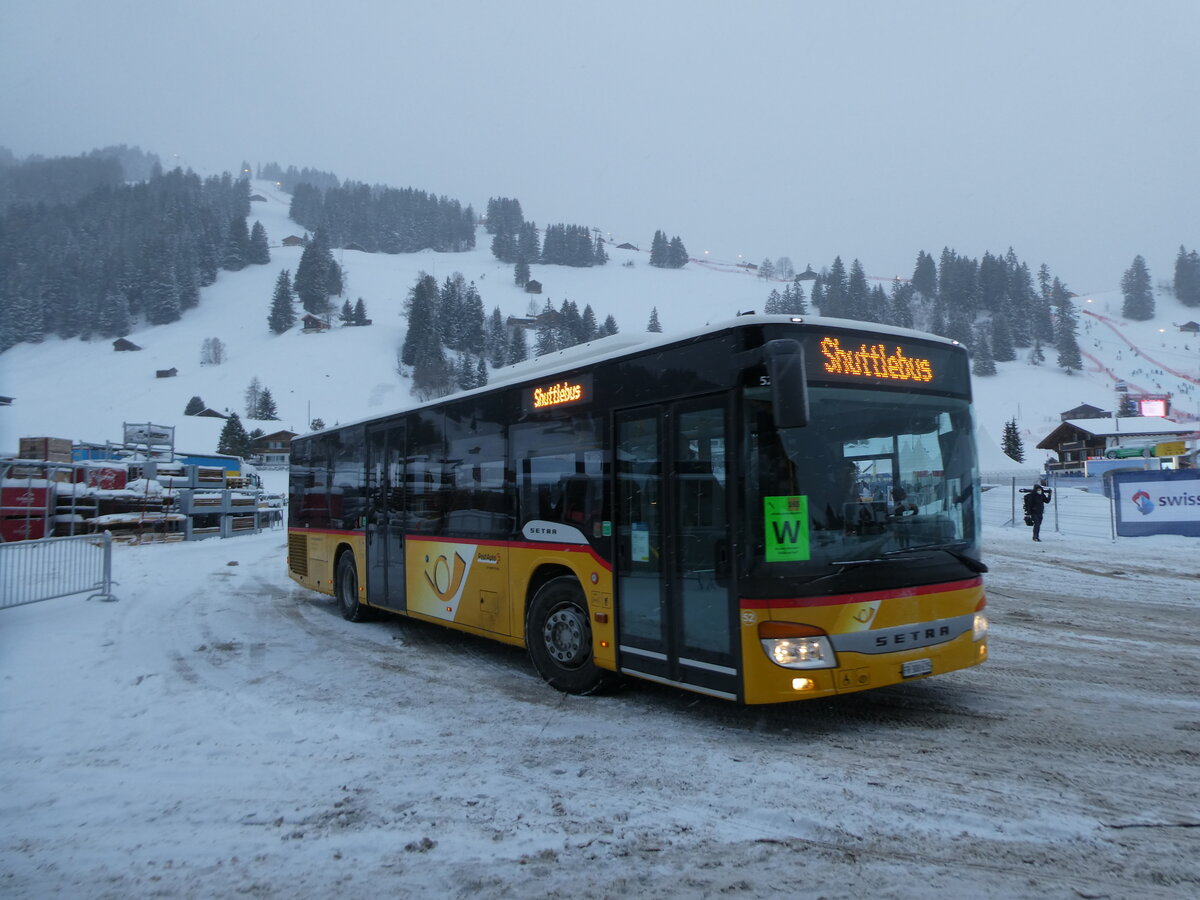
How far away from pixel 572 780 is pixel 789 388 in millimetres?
2705

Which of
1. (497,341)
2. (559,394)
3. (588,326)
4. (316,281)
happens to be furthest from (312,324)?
(559,394)

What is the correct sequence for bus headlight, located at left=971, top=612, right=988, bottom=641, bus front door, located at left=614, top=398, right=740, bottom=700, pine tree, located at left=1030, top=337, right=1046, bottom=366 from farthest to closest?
pine tree, located at left=1030, top=337, right=1046, bottom=366
bus headlight, located at left=971, top=612, right=988, bottom=641
bus front door, located at left=614, top=398, right=740, bottom=700

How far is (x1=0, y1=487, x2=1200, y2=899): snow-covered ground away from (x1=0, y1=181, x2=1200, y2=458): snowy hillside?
59.5m

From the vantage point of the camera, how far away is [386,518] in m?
9.93

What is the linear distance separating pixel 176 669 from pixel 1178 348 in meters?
161

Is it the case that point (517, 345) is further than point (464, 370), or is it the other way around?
point (517, 345)

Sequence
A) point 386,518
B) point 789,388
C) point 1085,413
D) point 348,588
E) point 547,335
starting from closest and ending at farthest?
point 789,388 < point 386,518 < point 348,588 < point 1085,413 < point 547,335

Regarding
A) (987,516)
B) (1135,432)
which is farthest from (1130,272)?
(987,516)

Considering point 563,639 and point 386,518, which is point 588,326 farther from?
point 563,639

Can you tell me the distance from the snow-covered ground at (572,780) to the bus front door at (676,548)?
532 millimetres

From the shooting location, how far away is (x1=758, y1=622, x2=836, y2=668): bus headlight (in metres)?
4.92

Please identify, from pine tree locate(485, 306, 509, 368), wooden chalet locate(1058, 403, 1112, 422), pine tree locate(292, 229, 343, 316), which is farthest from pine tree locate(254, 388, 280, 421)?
wooden chalet locate(1058, 403, 1112, 422)

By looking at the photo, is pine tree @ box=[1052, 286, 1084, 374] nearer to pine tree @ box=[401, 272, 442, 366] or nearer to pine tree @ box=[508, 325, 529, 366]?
pine tree @ box=[508, 325, 529, 366]

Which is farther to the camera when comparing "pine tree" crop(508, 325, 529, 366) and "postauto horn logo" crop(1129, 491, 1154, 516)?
"pine tree" crop(508, 325, 529, 366)
